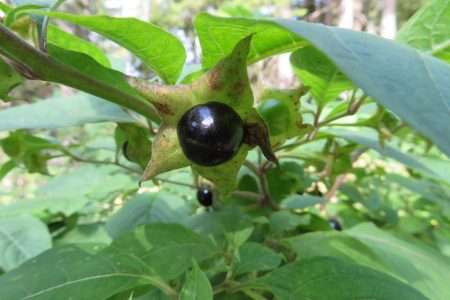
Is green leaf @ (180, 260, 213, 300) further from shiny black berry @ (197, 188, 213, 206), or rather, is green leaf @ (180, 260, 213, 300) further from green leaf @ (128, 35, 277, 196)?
shiny black berry @ (197, 188, 213, 206)

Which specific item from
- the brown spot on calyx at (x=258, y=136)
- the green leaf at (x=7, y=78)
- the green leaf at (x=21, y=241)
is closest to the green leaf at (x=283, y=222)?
the brown spot on calyx at (x=258, y=136)

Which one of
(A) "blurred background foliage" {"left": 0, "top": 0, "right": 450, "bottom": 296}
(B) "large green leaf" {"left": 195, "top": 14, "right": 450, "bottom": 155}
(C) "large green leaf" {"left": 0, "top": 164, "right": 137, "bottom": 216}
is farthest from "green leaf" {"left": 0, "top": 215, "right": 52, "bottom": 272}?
(B) "large green leaf" {"left": 195, "top": 14, "right": 450, "bottom": 155}

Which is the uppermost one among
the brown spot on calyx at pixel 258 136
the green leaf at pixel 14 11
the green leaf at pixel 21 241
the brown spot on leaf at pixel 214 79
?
the green leaf at pixel 14 11

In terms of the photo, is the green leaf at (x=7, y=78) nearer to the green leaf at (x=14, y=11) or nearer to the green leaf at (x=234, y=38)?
the green leaf at (x=14, y=11)

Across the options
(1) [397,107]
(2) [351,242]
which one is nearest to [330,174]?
(2) [351,242]

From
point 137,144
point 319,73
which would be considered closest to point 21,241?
point 137,144

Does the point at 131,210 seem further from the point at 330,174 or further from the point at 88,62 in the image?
the point at 88,62
